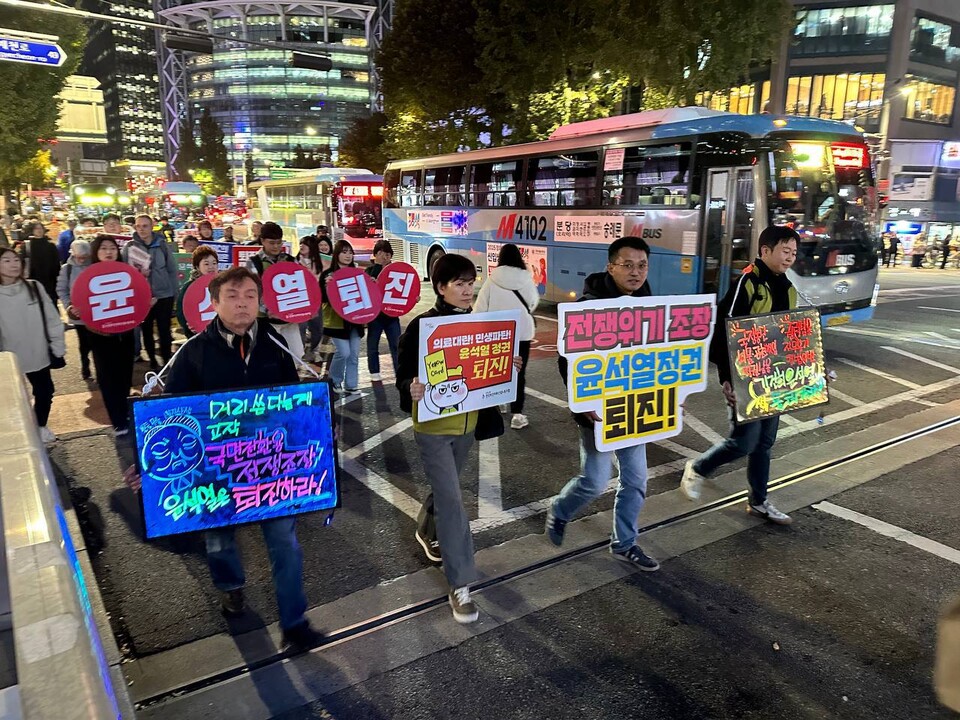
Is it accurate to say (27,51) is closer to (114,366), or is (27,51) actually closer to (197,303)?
(197,303)

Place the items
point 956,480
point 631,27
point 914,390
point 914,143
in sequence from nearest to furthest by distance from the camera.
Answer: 1. point 956,480
2. point 914,390
3. point 631,27
4. point 914,143

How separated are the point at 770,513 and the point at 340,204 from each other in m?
22.9

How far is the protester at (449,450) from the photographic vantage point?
361cm

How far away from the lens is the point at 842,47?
38.0 metres

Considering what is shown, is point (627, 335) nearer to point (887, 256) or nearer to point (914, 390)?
point (914, 390)

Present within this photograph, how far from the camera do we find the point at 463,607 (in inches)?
143

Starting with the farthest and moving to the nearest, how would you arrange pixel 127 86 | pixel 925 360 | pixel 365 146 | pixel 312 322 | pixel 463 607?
1. pixel 127 86
2. pixel 365 146
3. pixel 925 360
4. pixel 312 322
5. pixel 463 607

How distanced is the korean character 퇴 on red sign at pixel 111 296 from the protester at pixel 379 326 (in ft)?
8.78

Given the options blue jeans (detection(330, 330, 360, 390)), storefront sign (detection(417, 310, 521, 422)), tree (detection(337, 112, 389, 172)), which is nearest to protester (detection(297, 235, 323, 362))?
blue jeans (detection(330, 330, 360, 390))

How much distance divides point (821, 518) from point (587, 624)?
232 cm

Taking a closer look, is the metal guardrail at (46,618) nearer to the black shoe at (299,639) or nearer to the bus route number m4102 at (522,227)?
the black shoe at (299,639)

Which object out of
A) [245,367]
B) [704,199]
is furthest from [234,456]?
[704,199]

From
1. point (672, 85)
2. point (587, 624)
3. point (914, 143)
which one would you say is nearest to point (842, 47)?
point (914, 143)

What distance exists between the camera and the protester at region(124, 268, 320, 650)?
129 inches
